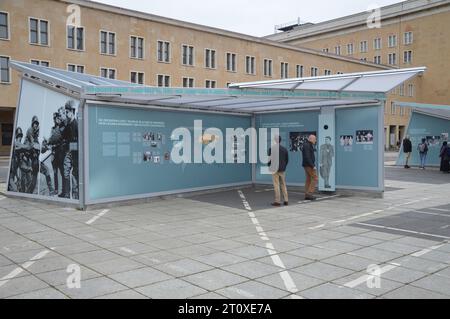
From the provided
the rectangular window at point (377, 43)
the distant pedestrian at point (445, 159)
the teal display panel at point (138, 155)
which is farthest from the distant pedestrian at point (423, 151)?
the rectangular window at point (377, 43)

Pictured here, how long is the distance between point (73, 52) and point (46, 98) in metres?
36.5

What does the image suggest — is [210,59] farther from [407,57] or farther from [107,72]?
[407,57]

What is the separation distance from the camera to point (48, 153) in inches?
445

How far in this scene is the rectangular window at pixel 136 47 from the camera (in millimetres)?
49875

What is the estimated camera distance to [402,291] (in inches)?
201

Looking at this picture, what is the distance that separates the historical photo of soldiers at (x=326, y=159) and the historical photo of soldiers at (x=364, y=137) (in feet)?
2.64

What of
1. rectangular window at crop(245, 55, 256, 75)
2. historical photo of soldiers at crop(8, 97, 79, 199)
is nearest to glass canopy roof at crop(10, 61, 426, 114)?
historical photo of soldiers at crop(8, 97, 79, 199)

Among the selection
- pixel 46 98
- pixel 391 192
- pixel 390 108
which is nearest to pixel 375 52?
pixel 390 108

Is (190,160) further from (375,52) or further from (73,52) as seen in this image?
(375,52)

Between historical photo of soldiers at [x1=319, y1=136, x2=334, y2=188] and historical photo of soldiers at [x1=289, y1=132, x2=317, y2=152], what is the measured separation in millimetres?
1022

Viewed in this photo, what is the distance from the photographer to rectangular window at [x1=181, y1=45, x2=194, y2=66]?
54.5m

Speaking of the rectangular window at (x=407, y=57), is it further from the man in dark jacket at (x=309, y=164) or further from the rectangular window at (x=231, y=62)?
the man in dark jacket at (x=309, y=164)


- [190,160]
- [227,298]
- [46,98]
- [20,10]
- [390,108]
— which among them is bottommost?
[227,298]

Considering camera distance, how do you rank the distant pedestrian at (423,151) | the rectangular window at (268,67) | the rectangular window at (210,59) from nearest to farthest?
the distant pedestrian at (423,151), the rectangular window at (210,59), the rectangular window at (268,67)
